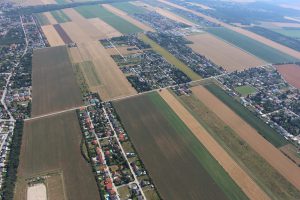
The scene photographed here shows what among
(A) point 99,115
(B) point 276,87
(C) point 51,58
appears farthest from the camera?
(C) point 51,58

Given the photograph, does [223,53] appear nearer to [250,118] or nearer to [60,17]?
[250,118]

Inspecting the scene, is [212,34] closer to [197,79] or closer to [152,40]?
[152,40]

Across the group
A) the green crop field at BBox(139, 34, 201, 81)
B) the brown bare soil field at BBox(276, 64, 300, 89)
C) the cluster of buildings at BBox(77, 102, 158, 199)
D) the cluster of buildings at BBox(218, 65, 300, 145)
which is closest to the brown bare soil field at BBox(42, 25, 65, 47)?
the green crop field at BBox(139, 34, 201, 81)

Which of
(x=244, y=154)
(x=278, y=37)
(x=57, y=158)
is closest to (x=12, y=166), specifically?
(x=57, y=158)

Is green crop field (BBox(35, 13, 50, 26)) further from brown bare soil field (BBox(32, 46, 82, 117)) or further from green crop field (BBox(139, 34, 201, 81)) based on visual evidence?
green crop field (BBox(139, 34, 201, 81))

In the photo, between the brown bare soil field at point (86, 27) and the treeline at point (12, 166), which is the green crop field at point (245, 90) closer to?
the treeline at point (12, 166)

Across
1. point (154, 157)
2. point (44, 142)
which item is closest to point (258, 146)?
point (154, 157)
